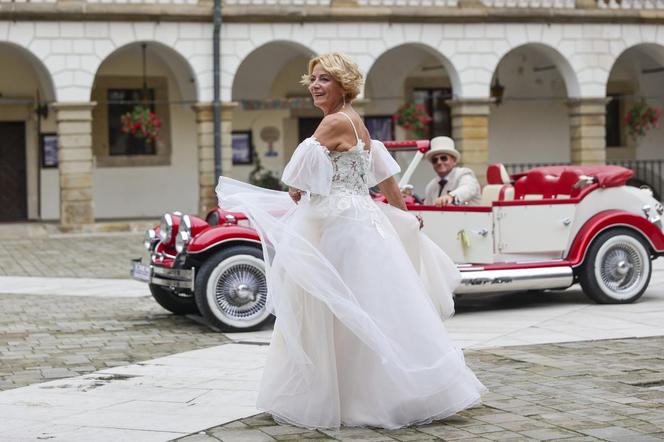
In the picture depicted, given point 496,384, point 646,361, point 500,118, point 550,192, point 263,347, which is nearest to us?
→ point 496,384

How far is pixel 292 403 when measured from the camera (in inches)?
241

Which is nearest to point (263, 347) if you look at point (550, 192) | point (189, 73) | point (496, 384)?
point (496, 384)

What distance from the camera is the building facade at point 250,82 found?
22656 millimetres

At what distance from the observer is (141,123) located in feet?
78.1

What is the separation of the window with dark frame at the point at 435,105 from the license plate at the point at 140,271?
17741mm

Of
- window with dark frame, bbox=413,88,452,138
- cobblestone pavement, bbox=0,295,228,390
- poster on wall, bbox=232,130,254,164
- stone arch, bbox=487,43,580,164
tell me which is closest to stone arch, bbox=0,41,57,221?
poster on wall, bbox=232,130,254,164

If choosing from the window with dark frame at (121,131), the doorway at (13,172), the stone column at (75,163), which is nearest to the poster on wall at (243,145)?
the window with dark frame at (121,131)

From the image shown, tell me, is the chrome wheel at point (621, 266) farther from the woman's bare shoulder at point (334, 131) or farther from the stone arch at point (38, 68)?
the stone arch at point (38, 68)

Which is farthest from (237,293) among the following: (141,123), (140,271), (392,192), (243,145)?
(243,145)

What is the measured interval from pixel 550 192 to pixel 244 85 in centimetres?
1576

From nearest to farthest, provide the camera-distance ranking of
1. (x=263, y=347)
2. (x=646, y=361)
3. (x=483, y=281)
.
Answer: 1. (x=646, y=361)
2. (x=263, y=347)
3. (x=483, y=281)

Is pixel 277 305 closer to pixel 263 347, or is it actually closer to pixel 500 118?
pixel 263 347

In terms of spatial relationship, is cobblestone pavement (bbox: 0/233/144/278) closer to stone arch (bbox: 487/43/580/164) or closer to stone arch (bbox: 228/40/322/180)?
stone arch (bbox: 228/40/322/180)

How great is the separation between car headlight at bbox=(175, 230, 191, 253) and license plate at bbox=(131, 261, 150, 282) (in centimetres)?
48
